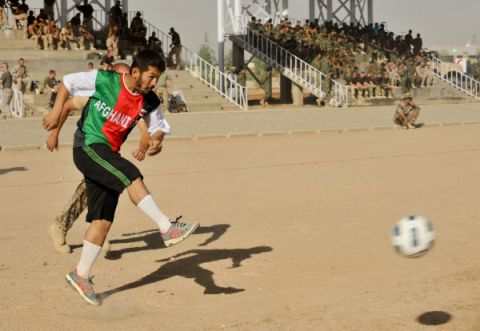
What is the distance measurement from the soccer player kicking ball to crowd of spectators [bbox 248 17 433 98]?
1131 inches

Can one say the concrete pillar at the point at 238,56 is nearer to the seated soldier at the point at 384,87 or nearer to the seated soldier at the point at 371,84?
the seated soldier at the point at 371,84

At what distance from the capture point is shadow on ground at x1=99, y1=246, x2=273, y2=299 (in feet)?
23.3

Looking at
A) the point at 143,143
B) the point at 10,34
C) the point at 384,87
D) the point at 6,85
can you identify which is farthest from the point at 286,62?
the point at 143,143

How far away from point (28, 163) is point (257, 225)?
9261 millimetres

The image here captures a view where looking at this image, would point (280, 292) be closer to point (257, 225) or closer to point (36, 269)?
point (36, 269)

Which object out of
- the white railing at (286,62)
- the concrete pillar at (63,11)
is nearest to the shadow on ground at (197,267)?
the white railing at (286,62)

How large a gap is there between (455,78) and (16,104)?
77.4 ft

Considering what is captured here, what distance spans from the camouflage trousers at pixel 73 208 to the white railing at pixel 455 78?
3475 centimetres

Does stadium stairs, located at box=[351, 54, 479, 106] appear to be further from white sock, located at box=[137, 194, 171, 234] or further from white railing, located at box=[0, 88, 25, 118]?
white sock, located at box=[137, 194, 171, 234]

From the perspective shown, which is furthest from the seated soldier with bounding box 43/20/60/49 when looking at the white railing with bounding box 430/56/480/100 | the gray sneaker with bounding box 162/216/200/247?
the gray sneaker with bounding box 162/216/200/247

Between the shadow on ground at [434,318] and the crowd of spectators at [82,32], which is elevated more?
the crowd of spectators at [82,32]

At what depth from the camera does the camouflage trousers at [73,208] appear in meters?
8.40

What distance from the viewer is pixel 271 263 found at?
26.1 feet

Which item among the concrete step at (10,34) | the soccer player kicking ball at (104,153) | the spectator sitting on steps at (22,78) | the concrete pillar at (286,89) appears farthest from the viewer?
the concrete pillar at (286,89)
